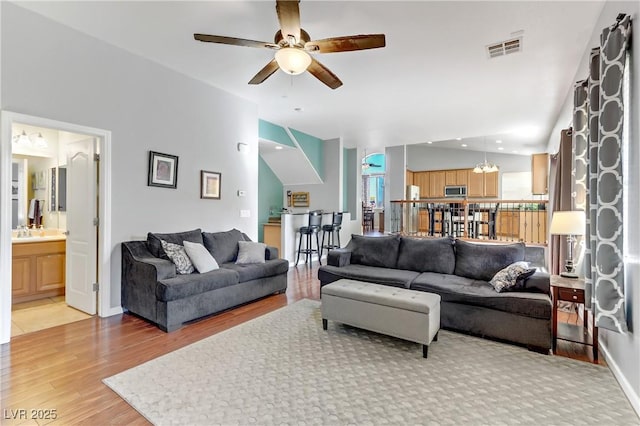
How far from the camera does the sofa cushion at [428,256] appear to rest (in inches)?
152

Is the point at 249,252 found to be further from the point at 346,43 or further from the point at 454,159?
the point at 454,159

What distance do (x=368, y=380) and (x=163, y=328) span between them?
2135 millimetres

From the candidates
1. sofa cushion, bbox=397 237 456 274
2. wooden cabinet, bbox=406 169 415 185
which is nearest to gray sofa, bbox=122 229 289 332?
sofa cushion, bbox=397 237 456 274

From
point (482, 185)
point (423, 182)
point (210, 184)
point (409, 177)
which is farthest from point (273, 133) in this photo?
point (482, 185)

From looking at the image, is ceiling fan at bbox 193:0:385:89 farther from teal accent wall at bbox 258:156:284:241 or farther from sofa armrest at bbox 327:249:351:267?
teal accent wall at bbox 258:156:284:241

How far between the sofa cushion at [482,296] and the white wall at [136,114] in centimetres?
320

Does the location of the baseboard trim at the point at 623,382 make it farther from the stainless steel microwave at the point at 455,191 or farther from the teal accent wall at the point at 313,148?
the stainless steel microwave at the point at 455,191

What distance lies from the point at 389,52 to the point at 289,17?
5.34 feet

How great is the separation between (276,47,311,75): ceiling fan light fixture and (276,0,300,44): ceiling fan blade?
8 cm

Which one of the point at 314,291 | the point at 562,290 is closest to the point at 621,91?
the point at 562,290

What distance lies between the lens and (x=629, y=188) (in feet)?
7.00

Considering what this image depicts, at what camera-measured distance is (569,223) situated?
2.86 metres

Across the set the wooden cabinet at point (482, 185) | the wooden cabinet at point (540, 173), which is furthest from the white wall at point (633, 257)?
the wooden cabinet at point (482, 185)

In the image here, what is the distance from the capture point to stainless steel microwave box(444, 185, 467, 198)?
10930 millimetres
